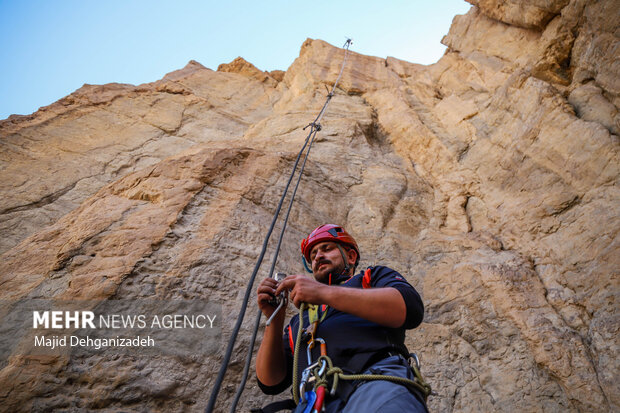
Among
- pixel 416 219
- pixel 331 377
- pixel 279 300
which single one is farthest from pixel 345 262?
pixel 416 219

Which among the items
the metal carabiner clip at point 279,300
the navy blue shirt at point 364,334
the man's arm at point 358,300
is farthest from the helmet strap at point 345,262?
the man's arm at point 358,300

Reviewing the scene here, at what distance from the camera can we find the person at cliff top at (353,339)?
75.7 inches

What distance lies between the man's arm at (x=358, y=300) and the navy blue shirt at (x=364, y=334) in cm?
10

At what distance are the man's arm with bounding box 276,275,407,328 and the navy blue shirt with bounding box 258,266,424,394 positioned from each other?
103 millimetres

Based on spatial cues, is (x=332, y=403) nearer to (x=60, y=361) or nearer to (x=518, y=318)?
(x=60, y=361)

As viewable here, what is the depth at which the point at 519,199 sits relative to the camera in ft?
18.2

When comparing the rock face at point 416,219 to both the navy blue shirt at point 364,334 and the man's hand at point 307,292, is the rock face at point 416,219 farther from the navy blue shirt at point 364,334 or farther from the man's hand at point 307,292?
the man's hand at point 307,292

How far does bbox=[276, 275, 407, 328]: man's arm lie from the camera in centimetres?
206

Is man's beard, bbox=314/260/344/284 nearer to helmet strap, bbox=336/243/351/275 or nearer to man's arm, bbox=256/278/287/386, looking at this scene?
helmet strap, bbox=336/243/351/275

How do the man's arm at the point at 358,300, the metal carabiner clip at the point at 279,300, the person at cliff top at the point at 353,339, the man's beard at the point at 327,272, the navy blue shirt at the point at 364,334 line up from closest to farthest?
the person at cliff top at the point at 353,339
the man's arm at the point at 358,300
the navy blue shirt at the point at 364,334
the metal carabiner clip at the point at 279,300
the man's beard at the point at 327,272

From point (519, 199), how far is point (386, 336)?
4447 millimetres

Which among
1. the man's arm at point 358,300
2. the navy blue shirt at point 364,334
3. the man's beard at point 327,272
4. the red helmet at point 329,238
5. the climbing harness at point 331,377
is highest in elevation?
the red helmet at point 329,238

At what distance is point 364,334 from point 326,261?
843 millimetres

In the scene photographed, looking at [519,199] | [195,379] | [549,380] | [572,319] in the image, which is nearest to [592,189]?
[519,199]
